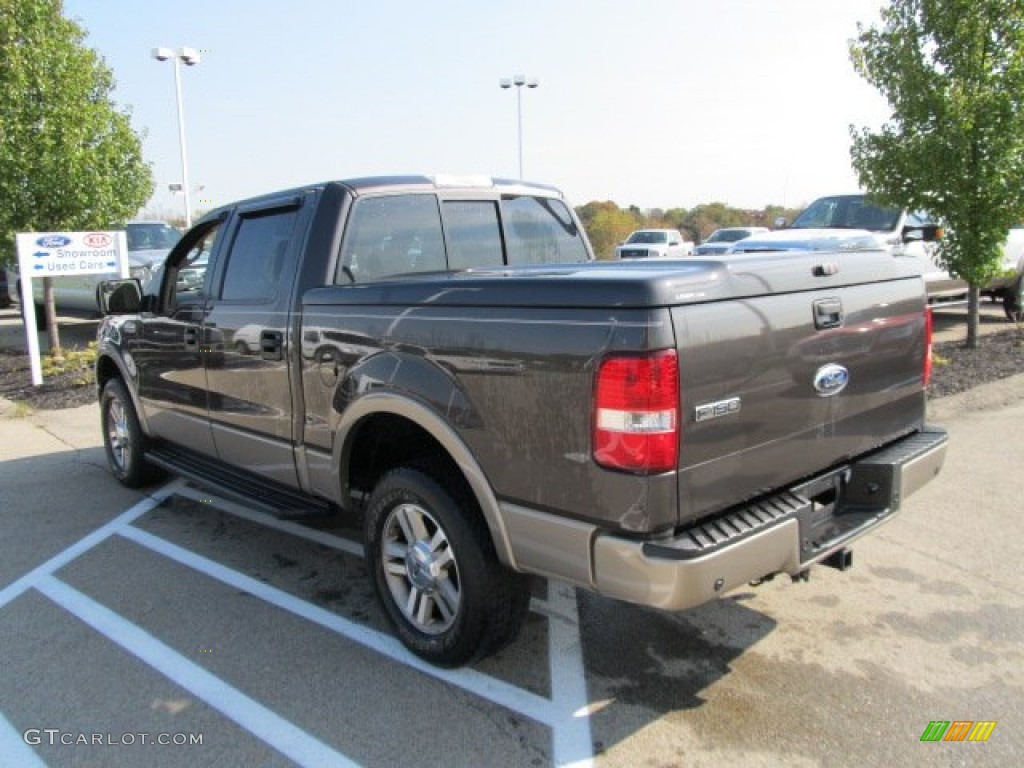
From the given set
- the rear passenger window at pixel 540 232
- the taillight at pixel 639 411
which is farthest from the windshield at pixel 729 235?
the taillight at pixel 639 411

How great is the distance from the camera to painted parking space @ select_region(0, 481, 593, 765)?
114 inches

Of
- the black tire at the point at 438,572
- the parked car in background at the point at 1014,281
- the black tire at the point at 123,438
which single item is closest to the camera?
the black tire at the point at 438,572

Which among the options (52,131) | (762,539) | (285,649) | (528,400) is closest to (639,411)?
(528,400)

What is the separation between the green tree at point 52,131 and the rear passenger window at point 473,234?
7978mm

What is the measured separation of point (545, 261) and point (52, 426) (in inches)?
235

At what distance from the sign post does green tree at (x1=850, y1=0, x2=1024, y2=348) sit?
9.61m

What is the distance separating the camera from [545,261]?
189 inches

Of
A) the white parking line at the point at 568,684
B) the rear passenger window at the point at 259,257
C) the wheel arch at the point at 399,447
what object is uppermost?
the rear passenger window at the point at 259,257

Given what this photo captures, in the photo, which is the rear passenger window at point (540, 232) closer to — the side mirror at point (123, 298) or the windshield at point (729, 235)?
the side mirror at point (123, 298)

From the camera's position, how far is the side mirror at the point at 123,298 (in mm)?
5152

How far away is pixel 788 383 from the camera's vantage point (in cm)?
285

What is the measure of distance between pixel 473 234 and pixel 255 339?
4.18 feet

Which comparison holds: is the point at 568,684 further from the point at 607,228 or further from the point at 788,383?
the point at 607,228

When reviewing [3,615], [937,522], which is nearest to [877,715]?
[937,522]
